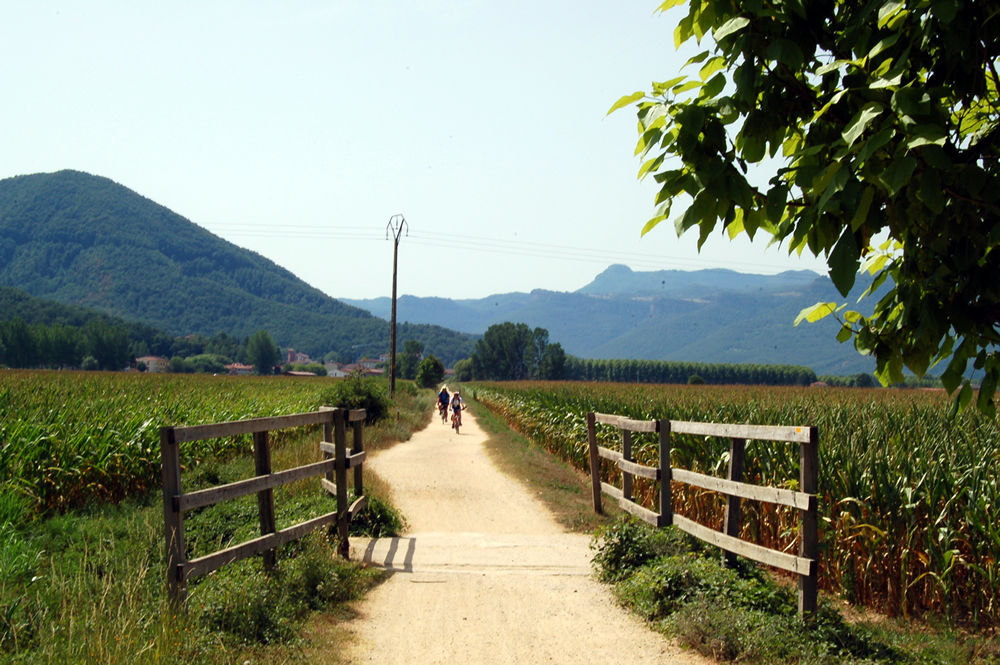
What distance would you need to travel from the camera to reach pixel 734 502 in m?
6.58

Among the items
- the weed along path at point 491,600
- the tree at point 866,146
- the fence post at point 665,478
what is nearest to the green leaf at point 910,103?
the tree at point 866,146

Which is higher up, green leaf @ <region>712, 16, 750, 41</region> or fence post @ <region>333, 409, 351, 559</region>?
green leaf @ <region>712, 16, 750, 41</region>

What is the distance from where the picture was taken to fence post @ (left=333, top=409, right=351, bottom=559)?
8.07m

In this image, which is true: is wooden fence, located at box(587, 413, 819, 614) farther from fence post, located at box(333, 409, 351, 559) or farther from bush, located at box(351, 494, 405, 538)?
fence post, located at box(333, 409, 351, 559)

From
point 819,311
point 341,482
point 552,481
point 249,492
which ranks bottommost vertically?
point 552,481

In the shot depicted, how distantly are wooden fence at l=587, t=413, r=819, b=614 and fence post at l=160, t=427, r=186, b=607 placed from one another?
14.2ft

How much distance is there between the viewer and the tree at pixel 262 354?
5512 inches

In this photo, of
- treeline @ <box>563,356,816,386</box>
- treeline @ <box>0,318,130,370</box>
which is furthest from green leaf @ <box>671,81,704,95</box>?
treeline @ <box>563,356,816,386</box>

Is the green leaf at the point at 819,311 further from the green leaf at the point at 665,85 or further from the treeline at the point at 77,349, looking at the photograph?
the treeline at the point at 77,349

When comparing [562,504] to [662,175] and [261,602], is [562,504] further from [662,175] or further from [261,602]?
[662,175]

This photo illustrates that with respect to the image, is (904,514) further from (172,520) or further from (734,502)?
(172,520)

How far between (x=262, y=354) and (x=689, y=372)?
77.4 m

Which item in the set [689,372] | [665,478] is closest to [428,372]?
[689,372]

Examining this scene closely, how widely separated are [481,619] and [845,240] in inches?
192
